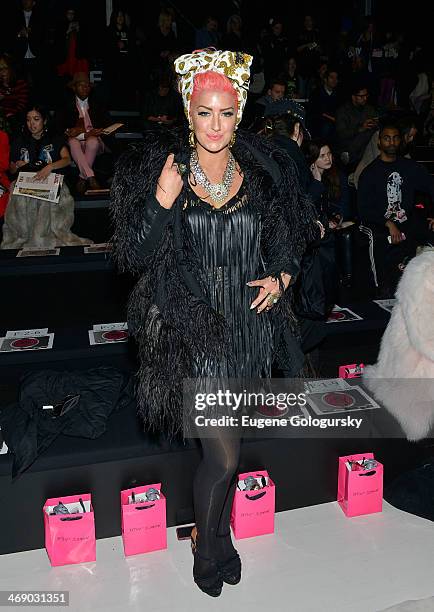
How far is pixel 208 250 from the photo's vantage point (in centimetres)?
250

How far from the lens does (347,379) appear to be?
12.7 feet

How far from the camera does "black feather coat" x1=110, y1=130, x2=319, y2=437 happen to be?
2.43 meters

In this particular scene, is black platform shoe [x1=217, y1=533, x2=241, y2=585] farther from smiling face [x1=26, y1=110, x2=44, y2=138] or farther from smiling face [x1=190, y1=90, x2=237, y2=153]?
smiling face [x1=26, y1=110, x2=44, y2=138]

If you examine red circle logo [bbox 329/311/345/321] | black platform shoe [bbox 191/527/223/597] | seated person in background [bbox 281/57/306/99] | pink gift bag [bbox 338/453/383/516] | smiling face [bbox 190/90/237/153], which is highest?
seated person in background [bbox 281/57/306/99]

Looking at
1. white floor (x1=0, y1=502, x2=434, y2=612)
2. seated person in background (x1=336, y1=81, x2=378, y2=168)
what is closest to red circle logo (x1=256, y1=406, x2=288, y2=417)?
white floor (x1=0, y1=502, x2=434, y2=612)

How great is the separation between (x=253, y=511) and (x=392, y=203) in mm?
3472

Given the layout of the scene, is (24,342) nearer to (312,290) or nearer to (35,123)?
(312,290)

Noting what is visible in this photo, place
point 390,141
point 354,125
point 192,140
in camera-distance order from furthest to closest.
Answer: point 354,125 → point 390,141 → point 192,140

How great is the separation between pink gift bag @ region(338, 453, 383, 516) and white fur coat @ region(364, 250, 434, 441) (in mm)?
277

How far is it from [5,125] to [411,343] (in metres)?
4.66

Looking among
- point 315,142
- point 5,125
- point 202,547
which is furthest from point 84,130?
Result: point 202,547

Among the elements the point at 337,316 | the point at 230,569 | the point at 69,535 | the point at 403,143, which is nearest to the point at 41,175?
the point at 337,316

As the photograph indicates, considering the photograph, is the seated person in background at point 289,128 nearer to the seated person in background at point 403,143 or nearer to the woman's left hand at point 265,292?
the woman's left hand at point 265,292

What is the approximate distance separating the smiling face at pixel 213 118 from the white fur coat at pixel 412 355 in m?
1.40
